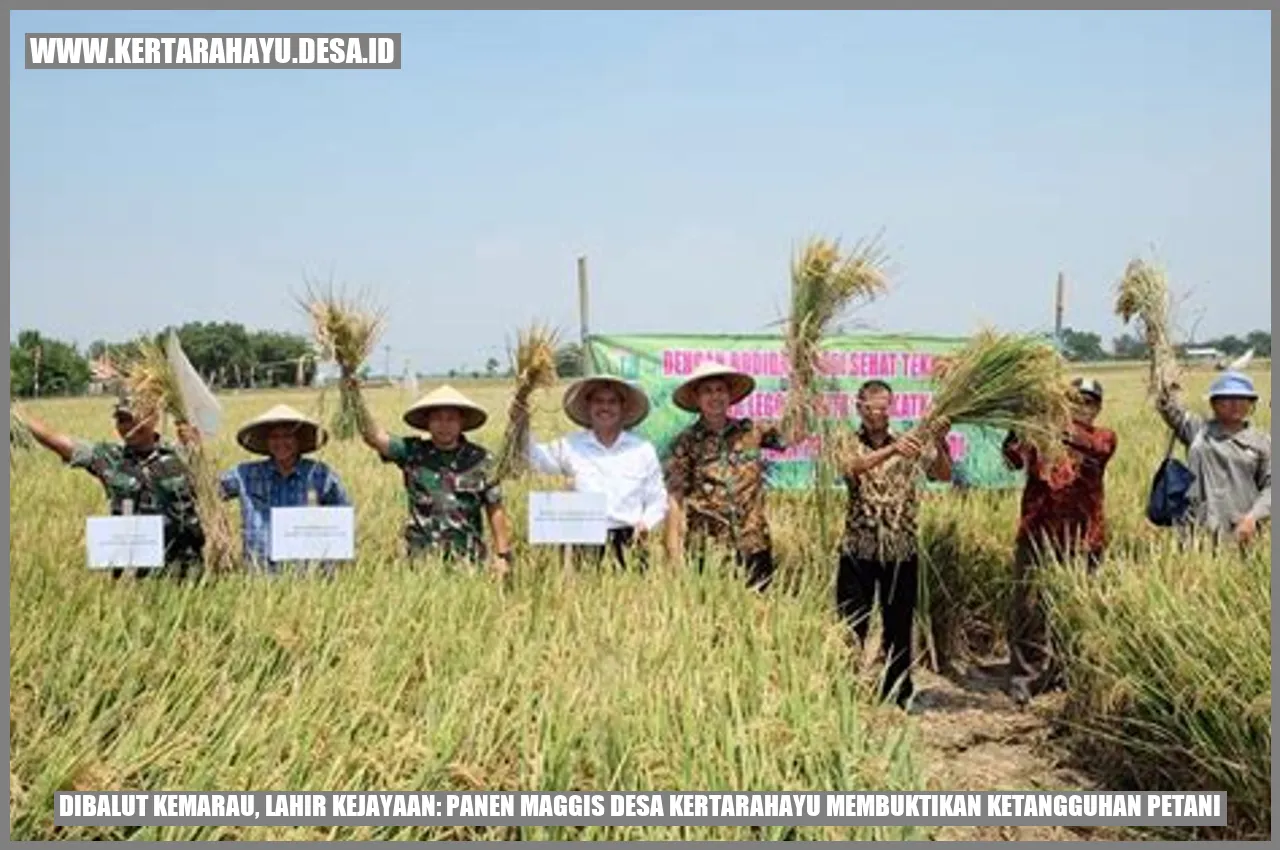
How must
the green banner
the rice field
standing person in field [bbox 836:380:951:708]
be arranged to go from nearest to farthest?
the rice field → standing person in field [bbox 836:380:951:708] → the green banner

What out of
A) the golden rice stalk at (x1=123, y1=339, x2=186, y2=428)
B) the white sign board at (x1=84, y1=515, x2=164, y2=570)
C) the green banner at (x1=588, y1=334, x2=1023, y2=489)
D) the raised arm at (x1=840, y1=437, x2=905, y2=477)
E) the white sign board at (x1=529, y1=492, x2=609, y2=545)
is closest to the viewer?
the white sign board at (x1=84, y1=515, x2=164, y2=570)

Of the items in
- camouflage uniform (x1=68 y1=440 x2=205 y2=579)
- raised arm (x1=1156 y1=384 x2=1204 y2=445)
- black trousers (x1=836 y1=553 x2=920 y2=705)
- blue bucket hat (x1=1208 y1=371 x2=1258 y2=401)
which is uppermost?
blue bucket hat (x1=1208 y1=371 x2=1258 y2=401)

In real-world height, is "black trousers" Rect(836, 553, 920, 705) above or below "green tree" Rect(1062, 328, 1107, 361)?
below

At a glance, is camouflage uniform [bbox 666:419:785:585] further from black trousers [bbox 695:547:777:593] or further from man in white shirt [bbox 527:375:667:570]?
man in white shirt [bbox 527:375:667:570]

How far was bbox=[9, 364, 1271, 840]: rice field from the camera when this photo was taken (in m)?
2.58

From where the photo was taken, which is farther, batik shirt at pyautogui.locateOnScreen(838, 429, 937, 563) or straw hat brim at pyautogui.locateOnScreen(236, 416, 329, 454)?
batik shirt at pyautogui.locateOnScreen(838, 429, 937, 563)

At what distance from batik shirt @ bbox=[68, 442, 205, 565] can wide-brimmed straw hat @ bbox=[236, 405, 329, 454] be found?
0.37m

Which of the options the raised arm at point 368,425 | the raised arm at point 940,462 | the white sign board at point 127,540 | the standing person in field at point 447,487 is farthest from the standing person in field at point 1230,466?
the white sign board at point 127,540

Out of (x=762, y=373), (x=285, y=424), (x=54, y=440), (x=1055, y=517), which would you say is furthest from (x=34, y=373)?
(x=1055, y=517)

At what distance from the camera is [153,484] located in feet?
13.9

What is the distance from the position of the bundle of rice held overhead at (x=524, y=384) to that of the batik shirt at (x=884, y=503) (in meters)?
1.36

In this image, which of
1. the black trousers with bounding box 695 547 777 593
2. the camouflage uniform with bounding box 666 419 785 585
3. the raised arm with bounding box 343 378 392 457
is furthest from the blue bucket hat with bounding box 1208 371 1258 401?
the raised arm with bounding box 343 378 392 457
